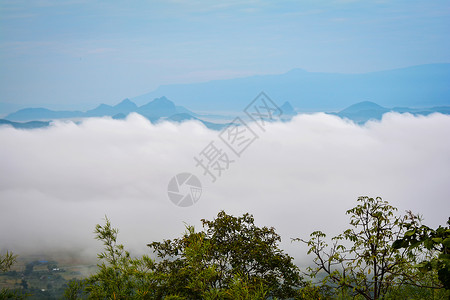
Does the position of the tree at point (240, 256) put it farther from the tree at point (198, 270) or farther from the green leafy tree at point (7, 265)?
the green leafy tree at point (7, 265)

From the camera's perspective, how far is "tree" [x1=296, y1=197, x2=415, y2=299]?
8.21 meters

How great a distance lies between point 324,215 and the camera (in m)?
135

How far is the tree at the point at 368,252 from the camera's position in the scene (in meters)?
8.21

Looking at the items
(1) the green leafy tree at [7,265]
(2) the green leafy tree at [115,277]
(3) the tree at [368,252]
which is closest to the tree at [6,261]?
(1) the green leafy tree at [7,265]

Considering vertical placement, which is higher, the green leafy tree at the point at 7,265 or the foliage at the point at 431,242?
the green leafy tree at the point at 7,265

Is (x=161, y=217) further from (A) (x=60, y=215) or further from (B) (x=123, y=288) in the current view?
(B) (x=123, y=288)

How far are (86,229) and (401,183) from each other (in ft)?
415

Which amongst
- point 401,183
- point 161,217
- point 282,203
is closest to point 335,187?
point 401,183

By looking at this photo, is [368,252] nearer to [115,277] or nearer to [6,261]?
[115,277]

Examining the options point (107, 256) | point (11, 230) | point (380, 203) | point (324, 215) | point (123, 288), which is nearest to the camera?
point (380, 203)

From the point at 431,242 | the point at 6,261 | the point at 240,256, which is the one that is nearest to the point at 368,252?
the point at 240,256

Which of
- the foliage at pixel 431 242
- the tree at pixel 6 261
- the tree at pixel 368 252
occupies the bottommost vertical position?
the foliage at pixel 431 242

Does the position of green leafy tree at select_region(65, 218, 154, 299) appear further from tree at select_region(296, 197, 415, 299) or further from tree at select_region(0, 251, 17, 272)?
tree at select_region(296, 197, 415, 299)

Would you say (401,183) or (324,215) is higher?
(401,183)
